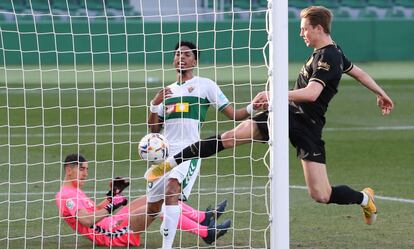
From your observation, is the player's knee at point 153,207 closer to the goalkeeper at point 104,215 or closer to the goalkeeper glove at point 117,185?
the goalkeeper at point 104,215

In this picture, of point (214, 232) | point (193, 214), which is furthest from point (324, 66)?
point (193, 214)

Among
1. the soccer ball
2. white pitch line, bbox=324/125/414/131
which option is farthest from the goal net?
white pitch line, bbox=324/125/414/131

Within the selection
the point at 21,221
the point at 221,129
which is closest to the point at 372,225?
the point at 21,221

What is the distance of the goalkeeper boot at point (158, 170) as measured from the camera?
861cm

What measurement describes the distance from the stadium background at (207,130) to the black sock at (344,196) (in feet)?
1.21

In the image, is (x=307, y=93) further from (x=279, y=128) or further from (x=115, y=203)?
(x=115, y=203)

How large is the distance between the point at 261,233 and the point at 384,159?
5.45 m

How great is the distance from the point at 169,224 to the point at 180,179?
0.40 metres

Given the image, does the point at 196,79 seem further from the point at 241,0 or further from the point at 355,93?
the point at 241,0

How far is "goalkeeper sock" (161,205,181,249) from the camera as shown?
28.3 ft

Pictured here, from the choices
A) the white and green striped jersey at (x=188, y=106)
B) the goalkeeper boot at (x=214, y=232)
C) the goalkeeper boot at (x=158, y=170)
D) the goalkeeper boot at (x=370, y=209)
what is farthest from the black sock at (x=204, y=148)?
the goalkeeper boot at (x=370, y=209)

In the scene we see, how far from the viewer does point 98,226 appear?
29.5ft

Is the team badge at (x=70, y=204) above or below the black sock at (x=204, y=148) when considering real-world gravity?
below

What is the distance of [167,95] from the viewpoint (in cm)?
917
